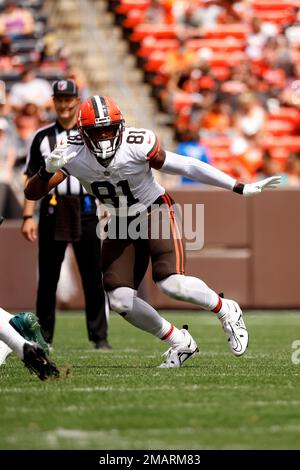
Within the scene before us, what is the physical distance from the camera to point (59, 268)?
341 inches

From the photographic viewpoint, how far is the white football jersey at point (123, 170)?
264 inches

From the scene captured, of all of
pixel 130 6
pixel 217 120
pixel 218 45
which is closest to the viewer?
pixel 217 120

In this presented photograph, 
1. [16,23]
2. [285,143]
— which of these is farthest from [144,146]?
[16,23]

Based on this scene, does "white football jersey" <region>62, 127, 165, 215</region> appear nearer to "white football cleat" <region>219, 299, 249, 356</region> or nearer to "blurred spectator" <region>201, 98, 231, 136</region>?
"white football cleat" <region>219, 299, 249, 356</region>

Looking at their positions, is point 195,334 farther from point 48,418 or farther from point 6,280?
point 48,418

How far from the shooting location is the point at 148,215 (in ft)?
22.6

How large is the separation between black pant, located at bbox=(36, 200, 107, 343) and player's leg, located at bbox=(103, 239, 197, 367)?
1.68 m

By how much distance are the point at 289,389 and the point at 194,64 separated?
11168 mm

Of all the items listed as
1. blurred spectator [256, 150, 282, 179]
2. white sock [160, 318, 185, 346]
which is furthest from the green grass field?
blurred spectator [256, 150, 282, 179]

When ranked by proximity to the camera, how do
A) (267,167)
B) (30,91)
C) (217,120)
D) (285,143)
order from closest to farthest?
(267,167), (30,91), (217,120), (285,143)

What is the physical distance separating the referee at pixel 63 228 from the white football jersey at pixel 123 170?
1.69 meters

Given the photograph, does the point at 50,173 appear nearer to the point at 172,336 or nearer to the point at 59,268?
the point at 172,336

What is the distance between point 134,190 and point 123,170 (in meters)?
0.17
